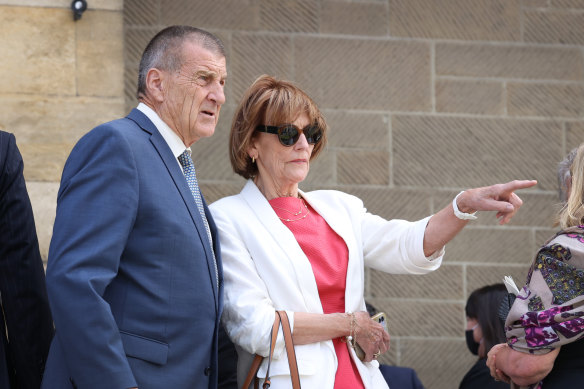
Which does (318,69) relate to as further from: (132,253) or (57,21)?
(132,253)

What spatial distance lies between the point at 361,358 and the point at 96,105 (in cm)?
244

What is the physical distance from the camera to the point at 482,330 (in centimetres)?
521

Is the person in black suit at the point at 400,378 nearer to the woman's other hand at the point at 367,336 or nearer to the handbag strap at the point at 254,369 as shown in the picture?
the woman's other hand at the point at 367,336

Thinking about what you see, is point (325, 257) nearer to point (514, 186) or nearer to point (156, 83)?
point (514, 186)

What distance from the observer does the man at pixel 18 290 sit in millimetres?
3232

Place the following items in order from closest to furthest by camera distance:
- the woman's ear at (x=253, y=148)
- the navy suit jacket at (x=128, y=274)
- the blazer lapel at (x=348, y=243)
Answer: the navy suit jacket at (x=128, y=274) < the blazer lapel at (x=348, y=243) < the woman's ear at (x=253, y=148)

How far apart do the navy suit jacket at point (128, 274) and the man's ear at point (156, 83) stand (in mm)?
220

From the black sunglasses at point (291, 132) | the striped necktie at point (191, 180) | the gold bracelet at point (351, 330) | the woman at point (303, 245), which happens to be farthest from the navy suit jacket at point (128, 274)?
the black sunglasses at point (291, 132)

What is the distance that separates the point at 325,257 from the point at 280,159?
0.45 m

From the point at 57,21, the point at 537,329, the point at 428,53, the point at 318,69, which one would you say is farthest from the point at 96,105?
the point at 537,329

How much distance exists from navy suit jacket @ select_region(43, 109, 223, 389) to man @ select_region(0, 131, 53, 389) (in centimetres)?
34

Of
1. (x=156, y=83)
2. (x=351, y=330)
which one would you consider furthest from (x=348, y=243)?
(x=156, y=83)

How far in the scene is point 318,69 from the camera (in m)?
5.78

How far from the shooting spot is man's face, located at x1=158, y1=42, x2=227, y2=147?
130 inches
